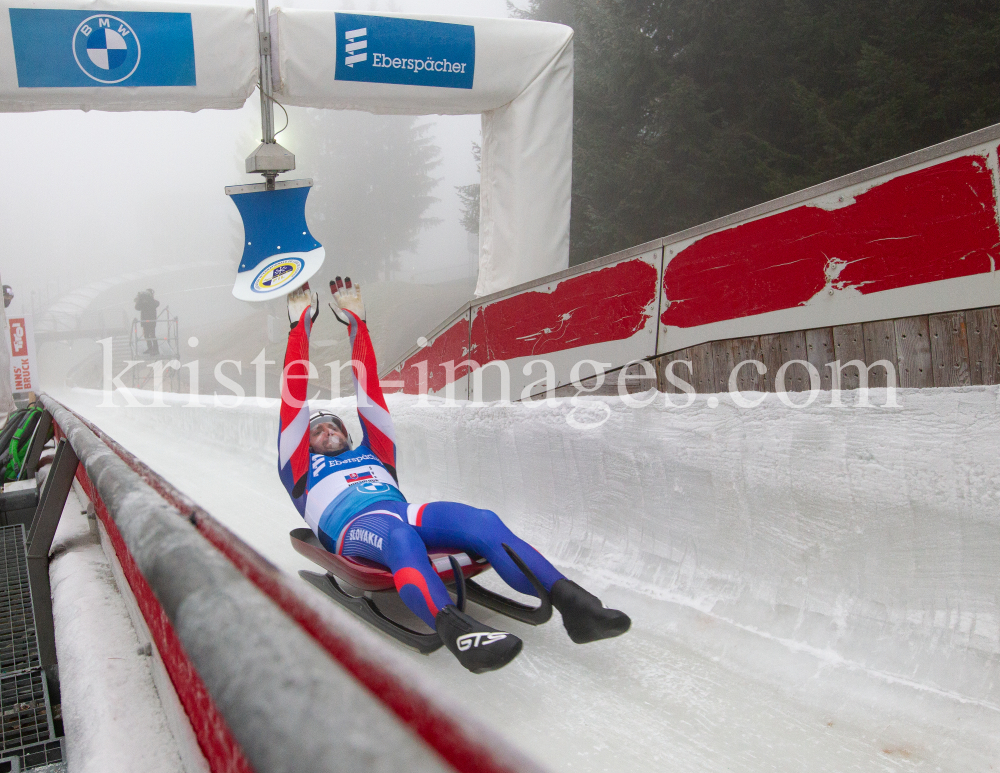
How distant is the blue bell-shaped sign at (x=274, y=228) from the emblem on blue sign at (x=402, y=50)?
2.87ft

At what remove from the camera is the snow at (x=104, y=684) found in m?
1.16

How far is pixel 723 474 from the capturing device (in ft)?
7.04

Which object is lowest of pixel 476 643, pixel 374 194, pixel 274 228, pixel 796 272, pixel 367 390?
pixel 476 643

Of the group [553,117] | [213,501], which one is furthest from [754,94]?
[213,501]

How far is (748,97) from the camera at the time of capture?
29.3ft

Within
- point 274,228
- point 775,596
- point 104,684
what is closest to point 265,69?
point 274,228

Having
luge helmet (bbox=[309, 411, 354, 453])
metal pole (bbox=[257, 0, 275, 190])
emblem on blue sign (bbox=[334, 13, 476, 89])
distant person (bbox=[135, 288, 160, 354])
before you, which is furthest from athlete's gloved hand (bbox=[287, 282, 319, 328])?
distant person (bbox=[135, 288, 160, 354])

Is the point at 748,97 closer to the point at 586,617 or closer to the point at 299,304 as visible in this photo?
the point at 299,304

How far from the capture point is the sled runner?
201 cm

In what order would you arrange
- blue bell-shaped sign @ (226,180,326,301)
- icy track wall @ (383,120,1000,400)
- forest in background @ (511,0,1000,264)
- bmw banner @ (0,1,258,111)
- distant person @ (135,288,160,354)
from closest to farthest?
icy track wall @ (383,120,1000,400), bmw banner @ (0,1,258,111), blue bell-shaped sign @ (226,180,326,301), forest in background @ (511,0,1000,264), distant person @ (135,288,160,354)

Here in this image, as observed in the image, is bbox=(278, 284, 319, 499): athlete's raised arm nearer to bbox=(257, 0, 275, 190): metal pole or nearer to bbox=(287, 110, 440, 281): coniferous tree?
bbox=(257, 0, 275, 190): metal pole

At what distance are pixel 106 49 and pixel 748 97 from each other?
734cm

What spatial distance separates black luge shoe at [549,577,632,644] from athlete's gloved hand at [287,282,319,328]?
1722 mm

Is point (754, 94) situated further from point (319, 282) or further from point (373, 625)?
point (319, 282)
